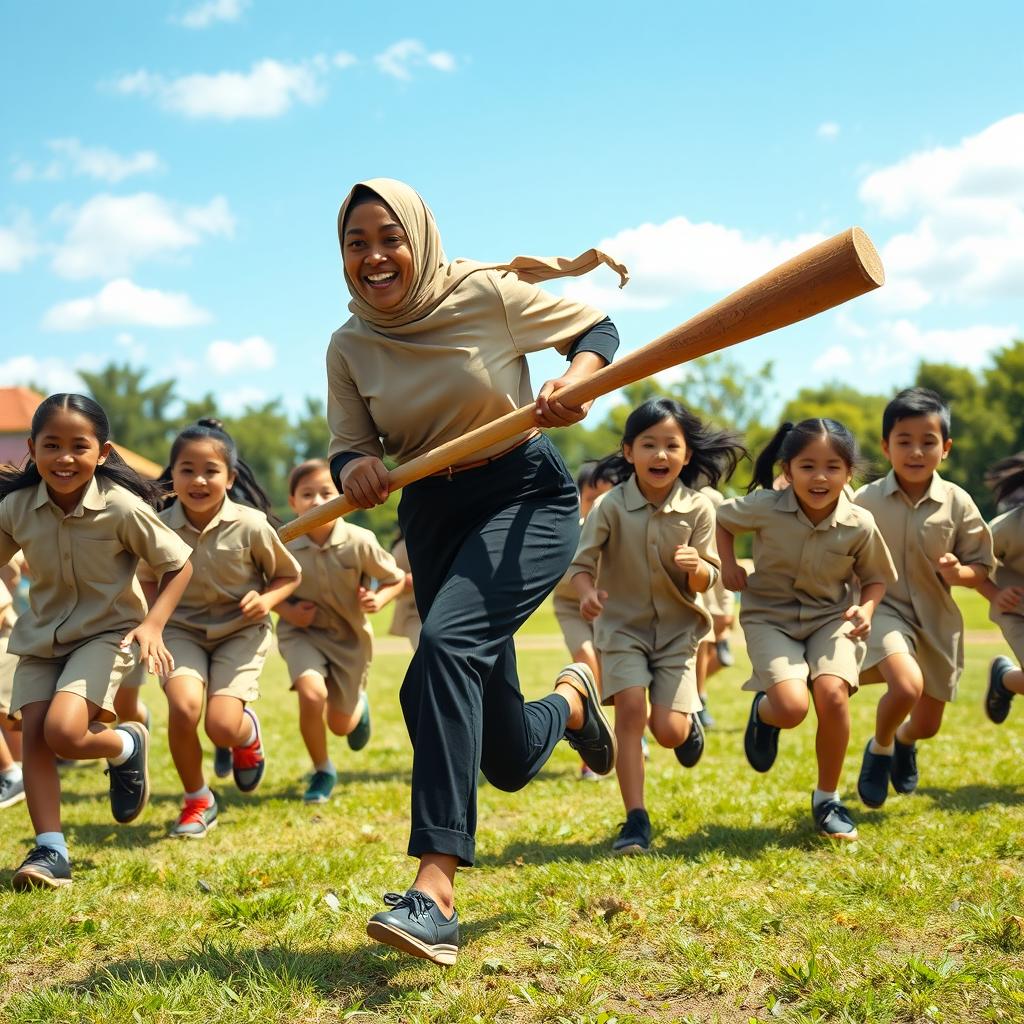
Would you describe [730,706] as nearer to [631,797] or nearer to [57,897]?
[631,797]

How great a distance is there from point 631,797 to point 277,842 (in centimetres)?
173

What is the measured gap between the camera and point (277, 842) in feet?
18.3

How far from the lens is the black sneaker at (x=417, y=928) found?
316 centimetres

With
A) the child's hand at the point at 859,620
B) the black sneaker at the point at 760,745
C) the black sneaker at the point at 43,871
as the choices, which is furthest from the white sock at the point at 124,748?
the child's hand at the point at 859,620

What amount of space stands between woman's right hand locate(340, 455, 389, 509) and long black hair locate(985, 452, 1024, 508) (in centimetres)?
452

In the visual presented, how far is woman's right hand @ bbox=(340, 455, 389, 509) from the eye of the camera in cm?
383

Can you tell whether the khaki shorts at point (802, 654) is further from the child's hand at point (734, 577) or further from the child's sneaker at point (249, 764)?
the child's sneaker at point (249, 764)

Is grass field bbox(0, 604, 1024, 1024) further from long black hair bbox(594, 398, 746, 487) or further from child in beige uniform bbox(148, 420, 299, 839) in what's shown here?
long black hair bbox(594, 398, 746, 487)

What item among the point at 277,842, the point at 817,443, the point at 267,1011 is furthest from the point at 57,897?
the point at 817,443

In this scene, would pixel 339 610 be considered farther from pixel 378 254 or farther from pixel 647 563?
pixel 378 254

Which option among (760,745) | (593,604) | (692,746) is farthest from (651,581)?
(760,745)

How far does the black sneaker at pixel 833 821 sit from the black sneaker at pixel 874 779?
1.98ft

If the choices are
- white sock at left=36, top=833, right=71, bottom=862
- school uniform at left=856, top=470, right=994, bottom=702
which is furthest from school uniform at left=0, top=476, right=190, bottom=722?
school uniform at left=856, top=470, right=994, bottom=702

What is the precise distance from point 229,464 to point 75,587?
4.89 feet
